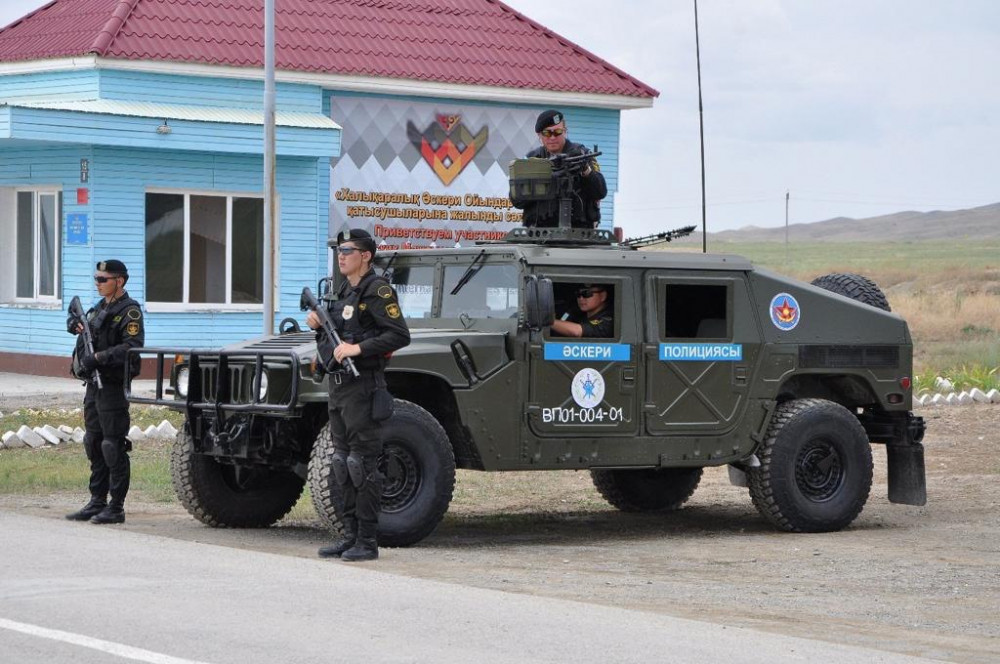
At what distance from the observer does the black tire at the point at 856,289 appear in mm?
12695

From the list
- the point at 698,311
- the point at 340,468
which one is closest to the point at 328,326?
the point at 340,468

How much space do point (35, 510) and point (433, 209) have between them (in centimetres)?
1505

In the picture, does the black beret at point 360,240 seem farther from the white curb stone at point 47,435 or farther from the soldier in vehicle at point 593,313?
the white curb stone at point 47,435

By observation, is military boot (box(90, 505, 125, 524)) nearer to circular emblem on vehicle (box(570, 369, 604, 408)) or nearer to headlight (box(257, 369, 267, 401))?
headlight (box(257, 369, 267, 401))

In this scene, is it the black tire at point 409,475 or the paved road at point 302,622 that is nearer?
the paved road at point 302,622

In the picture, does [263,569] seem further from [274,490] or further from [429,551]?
[274,490]

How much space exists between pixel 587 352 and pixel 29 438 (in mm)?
7105

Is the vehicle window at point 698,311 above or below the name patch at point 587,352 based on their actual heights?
above

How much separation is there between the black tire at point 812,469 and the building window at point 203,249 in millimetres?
13535

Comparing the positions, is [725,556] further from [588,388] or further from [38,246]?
[38,246]

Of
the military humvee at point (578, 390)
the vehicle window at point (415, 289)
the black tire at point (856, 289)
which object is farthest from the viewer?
→ the black tire at point (856, 289)

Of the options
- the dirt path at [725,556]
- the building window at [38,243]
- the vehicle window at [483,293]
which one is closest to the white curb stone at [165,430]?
the dirt path at [725,556]

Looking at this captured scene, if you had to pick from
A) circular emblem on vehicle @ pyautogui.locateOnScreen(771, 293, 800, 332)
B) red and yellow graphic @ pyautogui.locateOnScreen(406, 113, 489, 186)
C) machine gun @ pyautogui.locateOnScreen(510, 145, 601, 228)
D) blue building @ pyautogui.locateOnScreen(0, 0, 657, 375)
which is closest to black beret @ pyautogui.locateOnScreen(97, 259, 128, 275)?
machine gun @ pyautogui.locateOnScreen(510, 145, 601, 228)

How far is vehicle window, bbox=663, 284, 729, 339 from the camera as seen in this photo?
11633 mm
